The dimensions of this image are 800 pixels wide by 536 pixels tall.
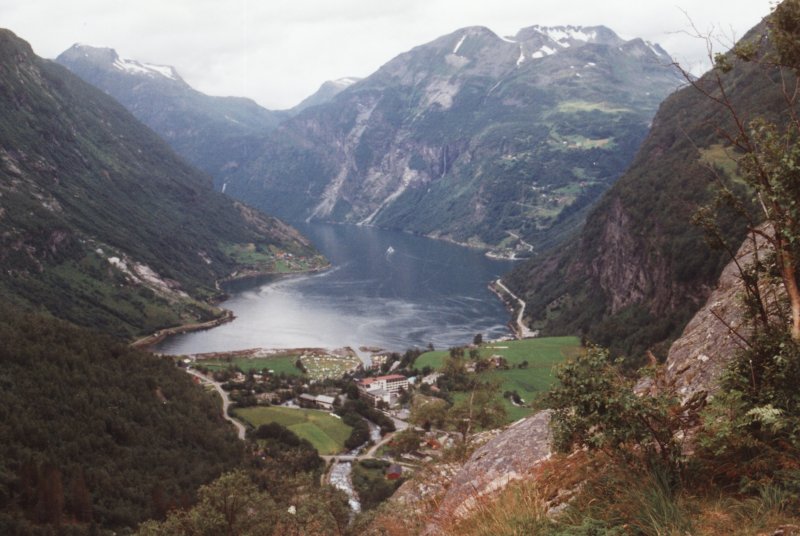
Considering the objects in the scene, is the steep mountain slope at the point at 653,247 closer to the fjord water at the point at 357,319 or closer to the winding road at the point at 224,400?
the fjord water at the point at 357,319

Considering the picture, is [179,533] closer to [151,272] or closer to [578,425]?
[578,425]

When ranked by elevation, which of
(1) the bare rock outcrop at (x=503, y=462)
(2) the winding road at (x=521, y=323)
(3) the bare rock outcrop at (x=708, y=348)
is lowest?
(2) the winding road at (x=521, y=323)

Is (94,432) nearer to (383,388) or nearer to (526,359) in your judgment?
(383,388)

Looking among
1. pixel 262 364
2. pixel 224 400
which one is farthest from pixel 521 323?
pixel 224 400

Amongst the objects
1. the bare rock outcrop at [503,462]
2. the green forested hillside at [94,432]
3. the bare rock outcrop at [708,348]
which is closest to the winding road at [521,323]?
the green forested hillside at [94,432]

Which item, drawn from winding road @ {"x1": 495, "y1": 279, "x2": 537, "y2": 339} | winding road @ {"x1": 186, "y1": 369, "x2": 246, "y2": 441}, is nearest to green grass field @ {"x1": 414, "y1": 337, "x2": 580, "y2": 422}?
winding road @ {"x1": 495, "y1": 279, "x2": 537, "y2": 339}

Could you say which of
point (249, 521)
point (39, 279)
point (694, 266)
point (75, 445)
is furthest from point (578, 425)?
point (39, 279)

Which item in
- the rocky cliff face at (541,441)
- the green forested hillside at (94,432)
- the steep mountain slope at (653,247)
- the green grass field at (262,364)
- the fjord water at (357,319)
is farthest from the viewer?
the fjord water at (357,319)
